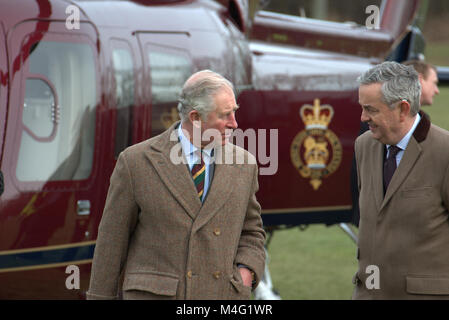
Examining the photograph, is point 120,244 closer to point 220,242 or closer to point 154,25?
point 220,242

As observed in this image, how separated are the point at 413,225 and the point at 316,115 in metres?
3.70

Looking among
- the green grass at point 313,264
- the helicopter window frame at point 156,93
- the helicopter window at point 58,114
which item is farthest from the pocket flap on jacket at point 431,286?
the green grass at point 313,264

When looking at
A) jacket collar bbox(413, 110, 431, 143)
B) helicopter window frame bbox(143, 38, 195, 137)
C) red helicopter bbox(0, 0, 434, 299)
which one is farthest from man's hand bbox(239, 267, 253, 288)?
helicopter window frame bbox(143, 38, 195, 137)

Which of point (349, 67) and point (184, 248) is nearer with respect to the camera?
point (184, 248)

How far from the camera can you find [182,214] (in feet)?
10.8

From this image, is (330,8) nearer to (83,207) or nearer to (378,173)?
(83,207)

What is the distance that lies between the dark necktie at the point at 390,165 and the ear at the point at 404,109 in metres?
0.14

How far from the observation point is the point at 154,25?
6320 mm

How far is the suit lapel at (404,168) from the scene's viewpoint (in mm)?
3441

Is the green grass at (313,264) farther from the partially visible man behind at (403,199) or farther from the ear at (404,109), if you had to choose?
the ear at (404,109)

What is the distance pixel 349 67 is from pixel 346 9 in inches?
1335

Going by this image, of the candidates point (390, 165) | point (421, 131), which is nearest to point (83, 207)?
point (390, 165)

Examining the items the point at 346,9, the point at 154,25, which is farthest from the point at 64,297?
the point at 346,9

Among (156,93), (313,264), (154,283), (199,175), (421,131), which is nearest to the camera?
(154,283)
